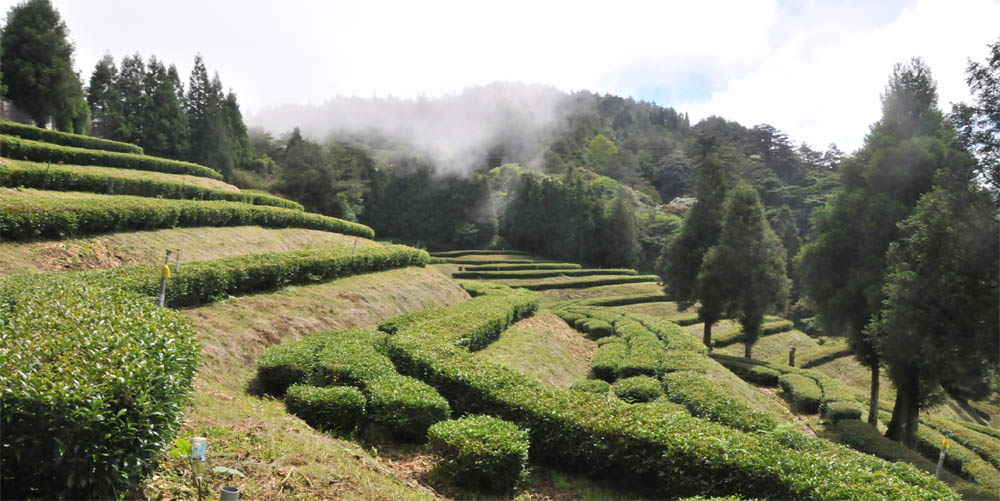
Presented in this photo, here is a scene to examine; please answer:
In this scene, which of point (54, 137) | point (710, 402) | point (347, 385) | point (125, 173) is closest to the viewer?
point (347, 385)

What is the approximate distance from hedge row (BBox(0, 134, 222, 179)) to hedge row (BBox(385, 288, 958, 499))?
22751 millimetres

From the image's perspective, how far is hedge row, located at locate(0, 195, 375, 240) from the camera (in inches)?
523

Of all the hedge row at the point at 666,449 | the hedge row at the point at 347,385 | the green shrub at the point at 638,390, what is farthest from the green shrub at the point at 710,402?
the hedge row at the point at 347,385

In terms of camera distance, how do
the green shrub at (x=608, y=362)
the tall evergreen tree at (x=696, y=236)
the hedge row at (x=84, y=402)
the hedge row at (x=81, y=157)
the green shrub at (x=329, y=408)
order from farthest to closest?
the tall evergreen tree at (x=696, y=236) → the hedge row at (x=81, y=157) → the green shrub at (x=608, y=362) → the green shrub at (x=329, y=408) → the hedge row at (x=84, y=402)

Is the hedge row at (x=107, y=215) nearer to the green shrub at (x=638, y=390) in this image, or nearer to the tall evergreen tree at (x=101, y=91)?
the green shrub at (x=638, y=390)

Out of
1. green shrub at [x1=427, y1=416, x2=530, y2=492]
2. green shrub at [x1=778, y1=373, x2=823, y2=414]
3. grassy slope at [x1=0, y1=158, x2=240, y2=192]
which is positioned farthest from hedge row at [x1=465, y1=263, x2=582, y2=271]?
green shrub at [x1=427, y1=416, x2=530, y2=492]

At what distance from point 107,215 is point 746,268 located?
28.6m

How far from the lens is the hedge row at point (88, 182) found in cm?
1762

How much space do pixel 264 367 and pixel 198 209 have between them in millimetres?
13296

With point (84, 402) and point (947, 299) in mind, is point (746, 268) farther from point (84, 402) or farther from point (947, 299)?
point (84, 402)

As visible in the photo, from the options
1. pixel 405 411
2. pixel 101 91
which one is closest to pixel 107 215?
pixel 405 411

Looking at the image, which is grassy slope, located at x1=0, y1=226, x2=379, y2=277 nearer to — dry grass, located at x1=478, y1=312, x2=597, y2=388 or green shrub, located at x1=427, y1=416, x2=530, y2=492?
dry grass, located at x1=478, y1=312, x2=597, y2=388

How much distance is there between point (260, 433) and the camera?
21.6 ft

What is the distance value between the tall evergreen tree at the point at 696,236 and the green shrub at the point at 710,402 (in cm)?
1907
